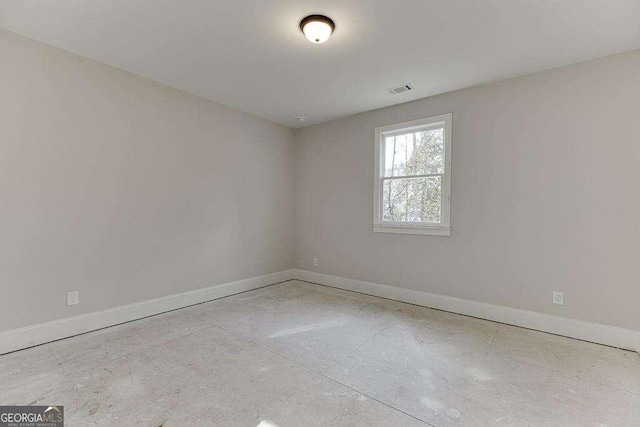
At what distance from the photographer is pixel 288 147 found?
499 centimetres

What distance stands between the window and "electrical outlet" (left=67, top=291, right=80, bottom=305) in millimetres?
3376

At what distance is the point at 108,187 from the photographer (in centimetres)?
296

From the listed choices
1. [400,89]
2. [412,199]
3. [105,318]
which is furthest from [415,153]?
[105,318]

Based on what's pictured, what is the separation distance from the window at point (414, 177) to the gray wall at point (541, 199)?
0.11 meters

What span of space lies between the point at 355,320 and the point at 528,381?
156cm

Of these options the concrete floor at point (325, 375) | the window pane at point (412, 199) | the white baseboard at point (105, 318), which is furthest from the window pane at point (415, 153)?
the white baseboard at point (105, 318)

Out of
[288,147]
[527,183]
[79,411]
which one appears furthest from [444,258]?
[79,411]

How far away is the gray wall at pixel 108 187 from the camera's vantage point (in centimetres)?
247

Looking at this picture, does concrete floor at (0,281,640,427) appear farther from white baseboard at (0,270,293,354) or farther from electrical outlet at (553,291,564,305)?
electrical outlet at (553,291,564,305)

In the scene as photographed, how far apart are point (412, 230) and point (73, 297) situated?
12.0 ft

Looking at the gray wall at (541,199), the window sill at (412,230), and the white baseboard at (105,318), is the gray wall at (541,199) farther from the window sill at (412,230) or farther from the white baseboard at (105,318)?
the white baseboard at (105,318)

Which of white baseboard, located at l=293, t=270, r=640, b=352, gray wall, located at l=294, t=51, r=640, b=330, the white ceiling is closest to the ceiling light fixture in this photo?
the white ceiling

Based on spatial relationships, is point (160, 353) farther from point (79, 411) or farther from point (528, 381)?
point (528, 381)

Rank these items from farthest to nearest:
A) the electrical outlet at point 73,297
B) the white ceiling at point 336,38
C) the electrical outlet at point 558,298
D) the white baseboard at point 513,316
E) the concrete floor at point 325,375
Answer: the electrical outlet at point 558,298 → the electrical outlet at point 73,297 → the white baseboard at point 513,316 → the white ceiling at point 336,38 → the concrete floor at point 325,375
